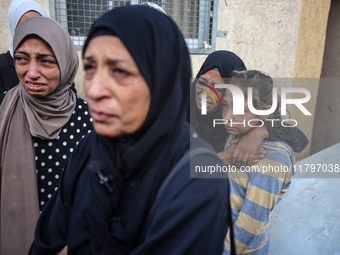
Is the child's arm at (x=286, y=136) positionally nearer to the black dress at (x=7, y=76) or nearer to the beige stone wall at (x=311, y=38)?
the black dress at (x=7, y=76)

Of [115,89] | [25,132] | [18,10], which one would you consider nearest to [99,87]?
[115,89]

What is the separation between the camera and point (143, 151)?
916 millimetres

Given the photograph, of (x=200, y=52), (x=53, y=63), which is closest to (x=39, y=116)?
(x=53, y=63)

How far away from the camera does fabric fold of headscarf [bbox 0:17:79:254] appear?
186 centimetres

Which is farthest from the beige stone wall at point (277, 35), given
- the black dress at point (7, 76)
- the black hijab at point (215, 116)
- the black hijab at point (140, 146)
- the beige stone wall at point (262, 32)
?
the black hijab at point (140, 146)

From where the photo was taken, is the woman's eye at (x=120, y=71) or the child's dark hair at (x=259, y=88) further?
the child's dark hair at (x=259, y=88)

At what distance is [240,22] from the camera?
15.6 feet

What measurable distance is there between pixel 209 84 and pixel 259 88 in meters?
0.52

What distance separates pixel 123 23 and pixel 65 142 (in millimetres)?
1316

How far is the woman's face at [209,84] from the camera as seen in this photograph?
7.33 feet

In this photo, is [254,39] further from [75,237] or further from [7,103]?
[75,237]

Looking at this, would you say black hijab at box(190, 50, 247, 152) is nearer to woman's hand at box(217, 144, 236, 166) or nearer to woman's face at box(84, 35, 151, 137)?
woman's hand at box(217, 144, 236, 166)

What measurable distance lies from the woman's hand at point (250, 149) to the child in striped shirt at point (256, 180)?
0.03 m

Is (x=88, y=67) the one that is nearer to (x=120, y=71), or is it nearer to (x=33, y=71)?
(x=120, y=71)
